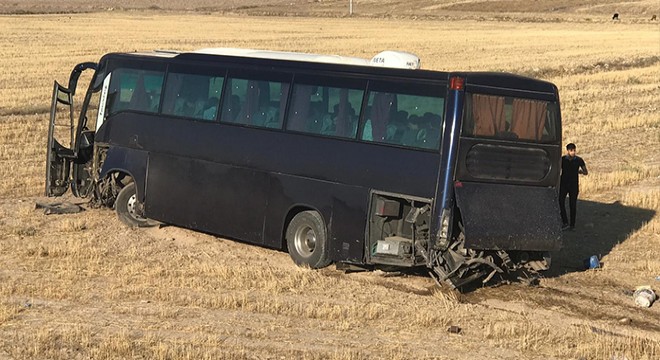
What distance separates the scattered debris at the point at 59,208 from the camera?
1645 cm

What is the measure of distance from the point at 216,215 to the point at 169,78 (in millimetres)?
2162

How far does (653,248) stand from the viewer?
15055mm

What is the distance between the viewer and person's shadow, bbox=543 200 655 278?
14.3m

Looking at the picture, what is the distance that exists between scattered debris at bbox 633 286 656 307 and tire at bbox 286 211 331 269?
11.9ft

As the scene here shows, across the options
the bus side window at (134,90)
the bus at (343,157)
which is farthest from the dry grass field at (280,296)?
the bus side window at (134,90)

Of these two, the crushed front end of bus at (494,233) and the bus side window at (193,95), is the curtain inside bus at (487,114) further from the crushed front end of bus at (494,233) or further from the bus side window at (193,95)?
the bus side window at (193,95)

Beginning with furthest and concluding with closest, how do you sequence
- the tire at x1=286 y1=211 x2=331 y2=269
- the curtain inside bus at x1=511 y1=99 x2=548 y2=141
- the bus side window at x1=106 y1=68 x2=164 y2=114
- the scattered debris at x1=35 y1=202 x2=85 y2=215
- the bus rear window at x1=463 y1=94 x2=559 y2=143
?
1. the scattered debris at x1=35 y1=202 x2=85 y2=215
2. the bus side window at x1=106 y1=68 x2=164 y2=114
3. the tire at x1=286 y1=211 x2=331 y2=269
4. the curtain inside bus at x1=511 y1=99 x2=548 y2=141
5. the bus rear window at x1=463 y1=94 x2=559 y2=143

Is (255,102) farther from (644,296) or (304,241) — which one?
(644,296)

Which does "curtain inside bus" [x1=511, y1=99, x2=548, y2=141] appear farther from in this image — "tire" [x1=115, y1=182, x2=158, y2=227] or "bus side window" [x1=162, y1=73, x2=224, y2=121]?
"tire" [x1=115, y1=182, x2=158, y2=227]

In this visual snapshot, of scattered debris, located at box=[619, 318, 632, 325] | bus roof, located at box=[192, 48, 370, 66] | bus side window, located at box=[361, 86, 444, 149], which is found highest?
bus roof, located at box=[192, 48, 370, 66]

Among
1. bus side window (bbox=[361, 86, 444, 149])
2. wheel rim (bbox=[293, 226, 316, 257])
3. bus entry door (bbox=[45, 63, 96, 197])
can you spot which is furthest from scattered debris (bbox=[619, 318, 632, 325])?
bus entry door (bbox=[45, 63, 96, 197])

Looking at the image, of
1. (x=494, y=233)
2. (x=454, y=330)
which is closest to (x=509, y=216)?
(x=494, y=233)

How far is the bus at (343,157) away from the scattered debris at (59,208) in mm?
815

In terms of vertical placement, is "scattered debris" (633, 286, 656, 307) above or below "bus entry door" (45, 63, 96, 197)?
below
